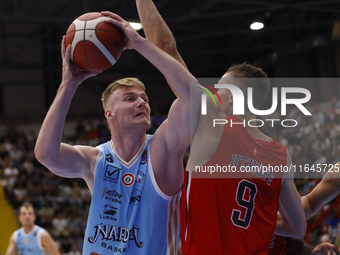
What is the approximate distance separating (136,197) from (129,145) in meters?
0.41

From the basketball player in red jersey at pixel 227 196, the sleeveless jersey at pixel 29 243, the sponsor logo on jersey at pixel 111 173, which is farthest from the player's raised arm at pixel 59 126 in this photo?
the sleeveless jersey at pixel 29 243

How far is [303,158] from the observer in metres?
14.8

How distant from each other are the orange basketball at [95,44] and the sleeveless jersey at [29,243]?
5436 millimetres

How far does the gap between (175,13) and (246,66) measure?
571 inches

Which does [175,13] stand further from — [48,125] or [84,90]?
[48,125]

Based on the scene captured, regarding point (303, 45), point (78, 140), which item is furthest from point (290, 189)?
point (303, 45)

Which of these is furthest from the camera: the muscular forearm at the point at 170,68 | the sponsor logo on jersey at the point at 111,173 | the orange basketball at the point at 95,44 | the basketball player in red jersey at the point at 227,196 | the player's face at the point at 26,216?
the player's face at the point at 26,216

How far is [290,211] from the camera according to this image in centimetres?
316

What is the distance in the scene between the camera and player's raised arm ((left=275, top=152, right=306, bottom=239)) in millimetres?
3061

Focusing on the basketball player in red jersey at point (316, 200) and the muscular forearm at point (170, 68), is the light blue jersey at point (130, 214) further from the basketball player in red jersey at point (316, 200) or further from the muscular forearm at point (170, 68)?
the basketball player in red jersey at point (316, 200)

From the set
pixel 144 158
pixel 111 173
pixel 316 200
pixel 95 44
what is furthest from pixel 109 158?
pixel 316 200

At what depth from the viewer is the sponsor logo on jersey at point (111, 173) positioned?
3107 mm

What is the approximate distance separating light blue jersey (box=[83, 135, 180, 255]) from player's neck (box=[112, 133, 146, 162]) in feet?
0.35

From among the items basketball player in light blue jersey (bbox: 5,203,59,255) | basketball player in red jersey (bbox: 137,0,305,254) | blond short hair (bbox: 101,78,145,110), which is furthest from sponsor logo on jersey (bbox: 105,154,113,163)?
basketball player in light blue jersey (bbox: 5,203,59,255)
